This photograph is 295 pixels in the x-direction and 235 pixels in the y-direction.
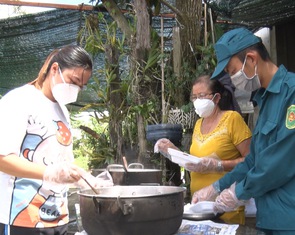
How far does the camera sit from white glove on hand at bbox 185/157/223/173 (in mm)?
2160

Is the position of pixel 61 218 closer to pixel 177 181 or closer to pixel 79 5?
pixel 177 181

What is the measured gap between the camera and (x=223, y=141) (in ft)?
7.48

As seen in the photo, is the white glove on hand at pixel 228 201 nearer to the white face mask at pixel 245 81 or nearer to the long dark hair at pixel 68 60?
the white face mask at pixel 245 81

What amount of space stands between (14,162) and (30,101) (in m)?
0.27

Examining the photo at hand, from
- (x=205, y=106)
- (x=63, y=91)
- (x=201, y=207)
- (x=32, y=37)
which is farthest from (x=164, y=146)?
(x=32, y=37)

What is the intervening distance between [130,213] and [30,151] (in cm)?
51

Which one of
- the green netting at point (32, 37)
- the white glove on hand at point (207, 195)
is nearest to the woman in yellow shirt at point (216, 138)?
the white glove on hand at point (207, 195)

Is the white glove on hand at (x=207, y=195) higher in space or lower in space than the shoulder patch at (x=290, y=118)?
lower

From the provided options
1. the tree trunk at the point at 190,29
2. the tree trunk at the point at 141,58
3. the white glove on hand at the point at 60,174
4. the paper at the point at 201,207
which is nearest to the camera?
the white glove on hand at the point at 60,174

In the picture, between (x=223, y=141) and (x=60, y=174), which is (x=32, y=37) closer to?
(x=223, y=141)

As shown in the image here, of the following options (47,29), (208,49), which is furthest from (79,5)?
(208,49)

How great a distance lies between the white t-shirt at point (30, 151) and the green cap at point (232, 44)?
2.56 feet

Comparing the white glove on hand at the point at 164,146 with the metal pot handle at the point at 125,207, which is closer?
the metal pot handle at the point at 125,207

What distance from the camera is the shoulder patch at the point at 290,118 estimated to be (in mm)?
1464
